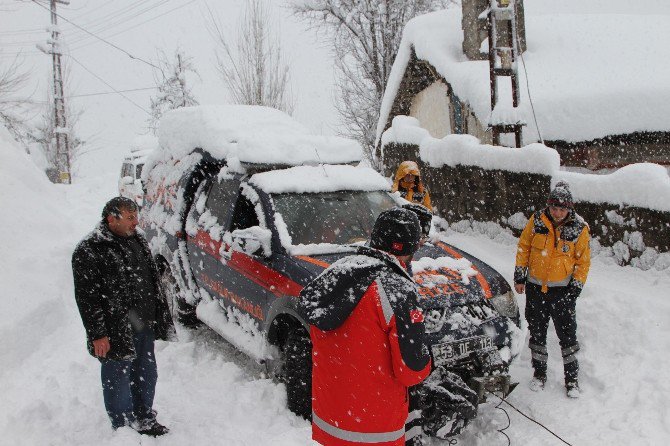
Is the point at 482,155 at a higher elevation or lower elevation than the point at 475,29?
lower

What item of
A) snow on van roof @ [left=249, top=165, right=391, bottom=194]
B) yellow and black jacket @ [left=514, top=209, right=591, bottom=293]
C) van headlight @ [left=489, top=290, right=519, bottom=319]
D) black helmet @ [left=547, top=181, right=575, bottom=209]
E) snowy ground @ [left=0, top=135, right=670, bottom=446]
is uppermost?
snow on van roof @ [left=249, top=165, right=391, bottom=194]

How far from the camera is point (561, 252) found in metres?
4.48

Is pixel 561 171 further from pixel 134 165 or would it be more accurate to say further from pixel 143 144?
pixel 143 144

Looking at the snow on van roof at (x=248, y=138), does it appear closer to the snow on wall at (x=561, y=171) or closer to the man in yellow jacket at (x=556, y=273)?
the man in yellow jacket at (x=556, y=273)

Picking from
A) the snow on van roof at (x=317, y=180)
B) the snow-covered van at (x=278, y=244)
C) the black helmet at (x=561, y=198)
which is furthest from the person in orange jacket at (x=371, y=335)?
the snow on van roof at (x=317, y=180)

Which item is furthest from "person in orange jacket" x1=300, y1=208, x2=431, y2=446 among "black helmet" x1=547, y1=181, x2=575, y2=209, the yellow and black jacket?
the yellow and black jacket

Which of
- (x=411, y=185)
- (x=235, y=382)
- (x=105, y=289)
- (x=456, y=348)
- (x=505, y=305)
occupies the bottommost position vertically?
(x=235, y=382)

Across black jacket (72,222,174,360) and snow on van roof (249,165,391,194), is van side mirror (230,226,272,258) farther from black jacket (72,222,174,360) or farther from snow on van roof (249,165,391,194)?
black jacket (72,222,174,360)

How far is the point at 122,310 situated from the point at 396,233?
7.29 ft

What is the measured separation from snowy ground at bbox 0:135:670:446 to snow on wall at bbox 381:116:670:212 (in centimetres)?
75

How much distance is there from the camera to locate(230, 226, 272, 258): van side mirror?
445cm

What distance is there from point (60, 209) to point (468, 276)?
8.02 metres

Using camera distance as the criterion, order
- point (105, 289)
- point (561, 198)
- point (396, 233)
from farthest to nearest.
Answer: point (561, 198) → point (105, 289) → point (396, 233)

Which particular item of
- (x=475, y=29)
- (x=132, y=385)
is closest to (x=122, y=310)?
(x=132, y=385)
